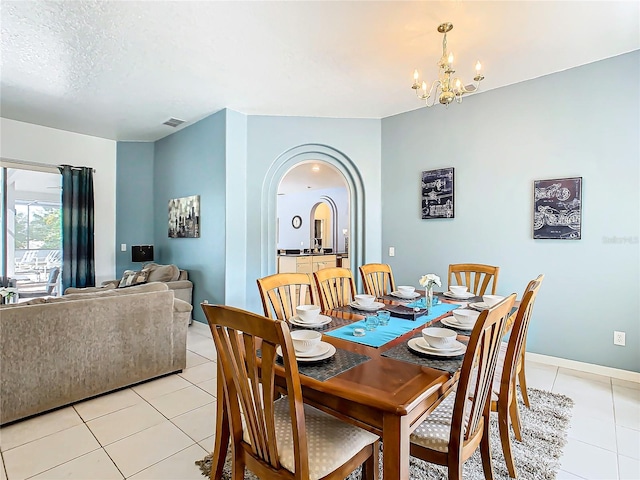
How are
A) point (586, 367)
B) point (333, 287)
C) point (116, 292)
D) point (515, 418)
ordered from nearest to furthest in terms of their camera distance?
1. point (515, 418)
2. point (333, 287)
3. point (116, 292)
4. point (586, 367)

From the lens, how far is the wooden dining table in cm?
105

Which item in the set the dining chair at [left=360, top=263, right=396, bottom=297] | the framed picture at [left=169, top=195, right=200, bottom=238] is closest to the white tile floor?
the dining chair at [left=360, top=263, right=396, bottom=297]

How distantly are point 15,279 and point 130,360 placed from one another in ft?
10.8

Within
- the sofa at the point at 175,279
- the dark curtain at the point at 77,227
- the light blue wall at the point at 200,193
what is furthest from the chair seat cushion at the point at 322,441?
the dark curtain at the point at 77,227

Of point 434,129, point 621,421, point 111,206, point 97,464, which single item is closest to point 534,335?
point 621,421

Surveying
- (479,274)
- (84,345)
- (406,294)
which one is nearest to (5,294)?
(84,345)

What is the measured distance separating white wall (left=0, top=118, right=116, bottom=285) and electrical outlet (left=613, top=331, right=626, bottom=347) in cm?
658

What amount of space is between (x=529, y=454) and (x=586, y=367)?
176 cm

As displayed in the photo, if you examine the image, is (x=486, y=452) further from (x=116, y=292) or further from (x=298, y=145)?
(x=298, y=145)

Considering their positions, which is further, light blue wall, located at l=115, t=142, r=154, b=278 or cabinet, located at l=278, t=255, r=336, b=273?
cabinet, located at l=278, t=255, r=336, b=273

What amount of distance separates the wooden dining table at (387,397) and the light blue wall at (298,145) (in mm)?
3163

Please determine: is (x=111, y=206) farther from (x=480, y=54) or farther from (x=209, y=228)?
(x=480, y=54)

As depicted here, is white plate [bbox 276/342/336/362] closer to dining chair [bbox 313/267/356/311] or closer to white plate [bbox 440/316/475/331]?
white plate [bbox 440/316/475/331]

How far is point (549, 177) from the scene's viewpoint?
10.6 ft
